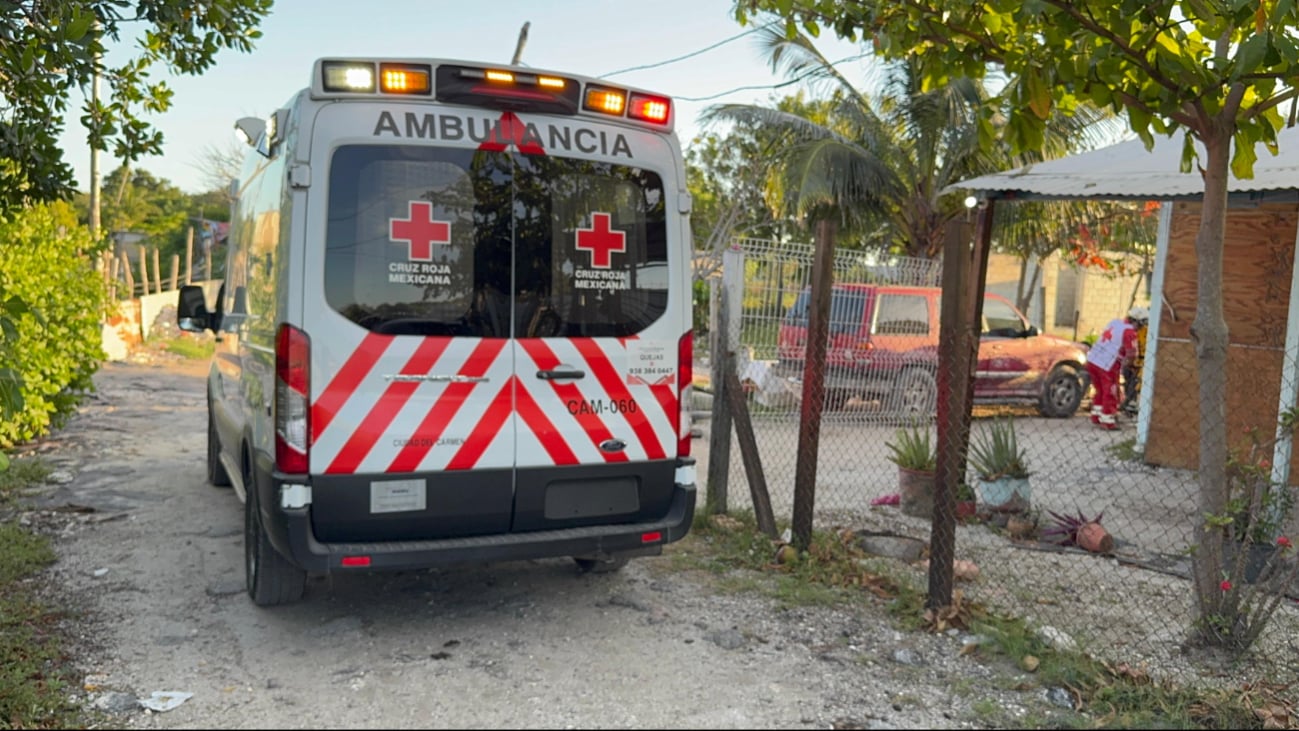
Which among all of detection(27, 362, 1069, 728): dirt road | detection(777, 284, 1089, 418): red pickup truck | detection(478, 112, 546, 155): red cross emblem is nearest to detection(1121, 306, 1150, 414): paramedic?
detection(777, 284, 1089, 418): red pickup truck

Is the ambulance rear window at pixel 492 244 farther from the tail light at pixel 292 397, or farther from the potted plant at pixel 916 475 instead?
the potted plant at pixel 916 475

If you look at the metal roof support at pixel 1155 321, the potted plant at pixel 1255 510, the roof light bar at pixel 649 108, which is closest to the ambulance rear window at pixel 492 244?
the roof light bar at pixel 649 108

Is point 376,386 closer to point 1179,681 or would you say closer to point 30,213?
point 1179,681

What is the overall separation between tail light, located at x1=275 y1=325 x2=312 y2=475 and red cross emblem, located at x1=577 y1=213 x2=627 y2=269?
4.41 feet

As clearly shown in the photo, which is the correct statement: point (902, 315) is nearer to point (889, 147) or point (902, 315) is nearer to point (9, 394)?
point (889, 147)

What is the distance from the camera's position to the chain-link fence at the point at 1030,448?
17.4 ft

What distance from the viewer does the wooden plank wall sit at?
870 centimetres

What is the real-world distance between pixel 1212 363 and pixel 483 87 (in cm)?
359

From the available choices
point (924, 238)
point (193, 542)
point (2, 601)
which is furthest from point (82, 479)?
point (924, 238)

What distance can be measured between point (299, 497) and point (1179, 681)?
3.81 m

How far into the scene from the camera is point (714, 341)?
24.0 ft

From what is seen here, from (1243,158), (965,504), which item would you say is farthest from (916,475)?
(1243,158)

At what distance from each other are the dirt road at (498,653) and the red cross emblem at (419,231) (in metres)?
1.79

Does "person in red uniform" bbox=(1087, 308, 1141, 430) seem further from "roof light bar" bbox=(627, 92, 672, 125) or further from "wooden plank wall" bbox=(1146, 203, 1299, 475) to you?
"roof light bar" bbox=(627, 92, 672, 125)
